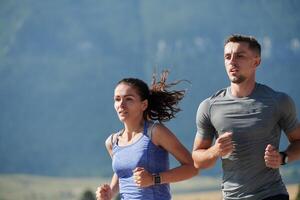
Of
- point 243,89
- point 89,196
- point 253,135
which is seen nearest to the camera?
point 253,135

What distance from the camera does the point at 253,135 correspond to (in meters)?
2.70

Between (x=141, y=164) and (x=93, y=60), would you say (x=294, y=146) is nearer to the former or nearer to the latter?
(x=141, y=164)

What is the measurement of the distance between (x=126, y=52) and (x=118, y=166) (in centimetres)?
1320

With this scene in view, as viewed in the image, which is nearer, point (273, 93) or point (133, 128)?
point (273, 93)

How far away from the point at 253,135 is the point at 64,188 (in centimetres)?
→ 1302

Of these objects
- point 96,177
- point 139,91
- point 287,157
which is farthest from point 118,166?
point 96,177

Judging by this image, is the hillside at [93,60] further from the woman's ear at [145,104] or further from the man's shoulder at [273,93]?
the man's shoulder at [273,93]

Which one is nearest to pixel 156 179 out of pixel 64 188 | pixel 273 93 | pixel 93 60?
pixel 273 93

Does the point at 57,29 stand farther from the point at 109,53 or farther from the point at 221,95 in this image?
the point at 221,95

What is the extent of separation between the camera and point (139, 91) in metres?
3.16

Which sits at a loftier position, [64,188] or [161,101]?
[64,188]

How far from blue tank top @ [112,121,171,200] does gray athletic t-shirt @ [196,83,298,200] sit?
32 centimetres

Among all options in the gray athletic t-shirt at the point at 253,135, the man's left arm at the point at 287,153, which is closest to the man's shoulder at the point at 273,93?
the gray athletic t-shirt at the point at 253,135

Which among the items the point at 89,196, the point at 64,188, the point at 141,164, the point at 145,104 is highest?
the point at 64,188
